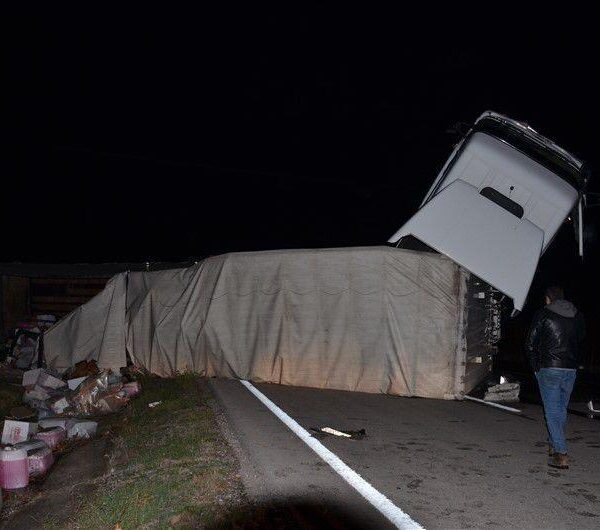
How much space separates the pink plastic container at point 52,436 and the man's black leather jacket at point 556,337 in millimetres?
6255

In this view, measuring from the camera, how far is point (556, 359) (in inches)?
221

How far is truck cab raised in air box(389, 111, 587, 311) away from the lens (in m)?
8.73

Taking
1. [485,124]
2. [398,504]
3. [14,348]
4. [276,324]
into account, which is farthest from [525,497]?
[14,348]

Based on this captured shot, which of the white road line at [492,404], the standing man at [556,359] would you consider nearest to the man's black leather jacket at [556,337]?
the standing man at [556,359]

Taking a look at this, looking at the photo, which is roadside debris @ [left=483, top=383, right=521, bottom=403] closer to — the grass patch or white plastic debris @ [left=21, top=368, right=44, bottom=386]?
the grass patch

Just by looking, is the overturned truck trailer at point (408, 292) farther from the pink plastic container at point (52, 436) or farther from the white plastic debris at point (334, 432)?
the white plastic debris at point (334, 432)

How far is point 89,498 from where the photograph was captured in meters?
5.48

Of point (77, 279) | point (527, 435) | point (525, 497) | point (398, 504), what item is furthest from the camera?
point (77, 279)

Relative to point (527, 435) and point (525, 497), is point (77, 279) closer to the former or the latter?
point (527, 435)

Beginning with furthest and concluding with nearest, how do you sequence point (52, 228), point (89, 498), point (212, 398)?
point (52, 228) → point (212, 398) → point (89, 498)

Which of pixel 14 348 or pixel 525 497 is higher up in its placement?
pixel 525 497

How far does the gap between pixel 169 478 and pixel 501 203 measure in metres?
6.44

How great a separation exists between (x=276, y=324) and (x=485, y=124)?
15.6ft

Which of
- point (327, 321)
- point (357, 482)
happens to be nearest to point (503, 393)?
point (327, 321)
